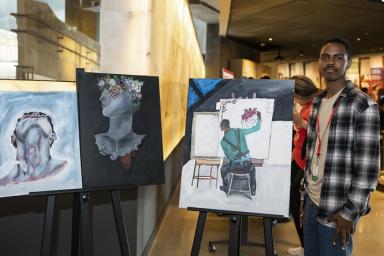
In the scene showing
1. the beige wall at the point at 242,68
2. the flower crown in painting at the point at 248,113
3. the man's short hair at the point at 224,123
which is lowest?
the man's short hair at the point at 224,123

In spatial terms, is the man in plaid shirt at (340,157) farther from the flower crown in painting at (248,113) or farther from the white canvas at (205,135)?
the white canvas at (205,135)

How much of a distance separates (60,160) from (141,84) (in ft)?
2.00

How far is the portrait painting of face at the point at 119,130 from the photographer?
222 cm

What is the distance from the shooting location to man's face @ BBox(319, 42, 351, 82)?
1.97 metres

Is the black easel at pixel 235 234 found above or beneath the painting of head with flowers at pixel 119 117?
beneath

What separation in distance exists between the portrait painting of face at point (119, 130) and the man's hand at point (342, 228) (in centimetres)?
97

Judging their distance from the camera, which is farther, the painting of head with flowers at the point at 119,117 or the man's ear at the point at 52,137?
the painting of head with flowers at the point at 119,117

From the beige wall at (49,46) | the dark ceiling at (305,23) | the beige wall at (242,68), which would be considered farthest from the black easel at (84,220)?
the beige wall at (242,68)

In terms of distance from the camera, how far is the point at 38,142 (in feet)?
6.97

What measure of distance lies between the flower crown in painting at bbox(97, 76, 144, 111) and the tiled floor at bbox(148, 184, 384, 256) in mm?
1719

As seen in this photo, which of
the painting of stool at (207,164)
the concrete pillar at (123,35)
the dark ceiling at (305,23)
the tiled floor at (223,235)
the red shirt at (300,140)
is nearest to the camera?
the painting of stool at (207,164)

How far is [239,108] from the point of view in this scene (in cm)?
Result: 225

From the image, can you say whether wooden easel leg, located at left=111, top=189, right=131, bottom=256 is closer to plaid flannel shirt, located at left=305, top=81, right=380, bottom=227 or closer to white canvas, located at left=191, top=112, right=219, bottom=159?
white canvas, located at left=191, top=112, right=219, bottom=159

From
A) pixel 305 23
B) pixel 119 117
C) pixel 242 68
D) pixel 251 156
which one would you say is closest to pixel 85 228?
pixel 119 117
